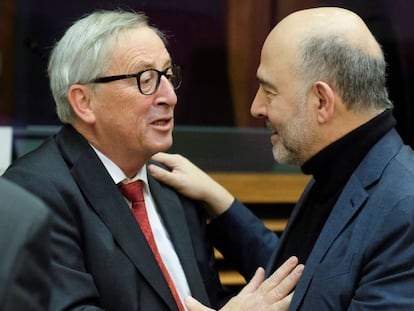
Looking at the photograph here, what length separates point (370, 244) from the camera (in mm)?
1798

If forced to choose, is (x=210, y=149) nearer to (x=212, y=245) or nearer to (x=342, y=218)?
(x=212, y=245)

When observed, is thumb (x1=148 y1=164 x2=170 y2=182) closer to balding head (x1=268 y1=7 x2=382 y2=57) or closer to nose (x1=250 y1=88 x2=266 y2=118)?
nose (x1=250 y1=88 x2=266 y2=118)

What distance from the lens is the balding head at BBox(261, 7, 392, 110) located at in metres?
1.94

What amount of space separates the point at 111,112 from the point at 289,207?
1.44 metres

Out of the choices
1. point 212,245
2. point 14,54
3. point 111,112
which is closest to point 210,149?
point 14,54

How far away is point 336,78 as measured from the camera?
6.37 feet

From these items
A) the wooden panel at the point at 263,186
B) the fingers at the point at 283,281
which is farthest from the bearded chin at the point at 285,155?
the wooden panel at the point at 263,186

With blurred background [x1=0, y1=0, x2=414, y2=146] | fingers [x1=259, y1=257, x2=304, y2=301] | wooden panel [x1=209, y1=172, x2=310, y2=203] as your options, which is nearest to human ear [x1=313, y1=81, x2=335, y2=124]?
fingers [x1=259, y1=257, x2=304, y2=301]

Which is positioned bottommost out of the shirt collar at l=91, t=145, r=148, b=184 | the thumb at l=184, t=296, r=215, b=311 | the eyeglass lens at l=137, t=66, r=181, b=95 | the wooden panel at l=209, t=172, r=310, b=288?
the wooden panel at l=209, t=172, r=310, b=288

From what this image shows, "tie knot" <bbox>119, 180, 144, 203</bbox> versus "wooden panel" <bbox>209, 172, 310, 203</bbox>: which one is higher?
"tie knot" <bbox>119, 180, 144, 203</bbox>

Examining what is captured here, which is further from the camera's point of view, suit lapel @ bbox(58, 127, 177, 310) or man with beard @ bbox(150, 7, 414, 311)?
suit lapel @ bbox(58, 127, 177, 310)

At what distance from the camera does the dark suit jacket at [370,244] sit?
5.81ft

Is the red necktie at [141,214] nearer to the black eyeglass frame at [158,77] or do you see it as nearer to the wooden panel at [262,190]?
the black eyeglass frame at [158,77]

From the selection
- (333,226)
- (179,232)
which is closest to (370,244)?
(333,226)
